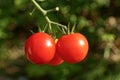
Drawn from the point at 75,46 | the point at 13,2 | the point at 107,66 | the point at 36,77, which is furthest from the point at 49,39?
the point at 36,77

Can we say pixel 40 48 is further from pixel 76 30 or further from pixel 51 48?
pixel 76 30

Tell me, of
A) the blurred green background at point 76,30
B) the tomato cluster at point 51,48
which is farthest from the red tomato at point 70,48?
the blurred green background at point 76,30

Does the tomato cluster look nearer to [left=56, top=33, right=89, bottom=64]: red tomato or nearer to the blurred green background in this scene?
[left=56, top=33, right=89, bottom=64]: red tomato

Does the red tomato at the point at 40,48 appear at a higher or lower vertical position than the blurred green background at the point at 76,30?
higher

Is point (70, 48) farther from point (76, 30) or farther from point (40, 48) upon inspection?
point (76, 30)

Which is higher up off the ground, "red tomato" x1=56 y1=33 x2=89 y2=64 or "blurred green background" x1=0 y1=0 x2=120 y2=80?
"red tomato" x1=56 y1=33 x2=89 y2=64

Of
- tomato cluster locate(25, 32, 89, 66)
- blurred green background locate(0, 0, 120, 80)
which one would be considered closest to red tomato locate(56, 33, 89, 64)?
tomato cluster locate(25, 32, 89, 66)

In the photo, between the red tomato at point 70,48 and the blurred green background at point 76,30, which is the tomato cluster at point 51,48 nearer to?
the red tomato at point 70,48

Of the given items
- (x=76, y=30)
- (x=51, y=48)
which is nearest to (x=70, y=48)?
(x=51, y=48)

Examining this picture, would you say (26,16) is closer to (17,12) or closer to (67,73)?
(17,12)

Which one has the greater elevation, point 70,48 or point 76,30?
point 70,48

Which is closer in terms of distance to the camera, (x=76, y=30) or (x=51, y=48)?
(x=51, y=48)
